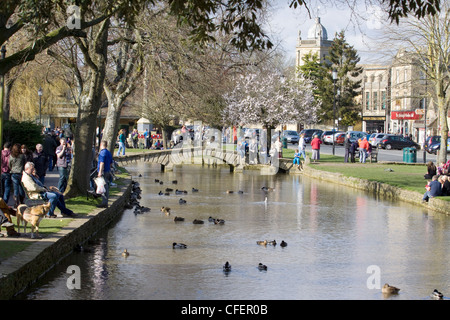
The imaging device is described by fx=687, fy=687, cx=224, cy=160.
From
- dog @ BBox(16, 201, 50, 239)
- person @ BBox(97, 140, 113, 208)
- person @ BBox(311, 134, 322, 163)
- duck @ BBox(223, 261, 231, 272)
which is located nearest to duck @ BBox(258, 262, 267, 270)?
duck @ BBox(223, 261, 231, 272)

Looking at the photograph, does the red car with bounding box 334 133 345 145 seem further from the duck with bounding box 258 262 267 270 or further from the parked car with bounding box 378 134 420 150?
the duck with bounding box 258 262 267 270

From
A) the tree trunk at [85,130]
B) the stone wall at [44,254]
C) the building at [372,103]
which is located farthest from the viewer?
the building at [372,103]

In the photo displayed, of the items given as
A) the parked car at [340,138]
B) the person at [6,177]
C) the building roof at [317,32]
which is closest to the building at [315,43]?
the building roof at [317,32]

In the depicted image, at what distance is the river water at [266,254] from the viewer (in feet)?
38.1

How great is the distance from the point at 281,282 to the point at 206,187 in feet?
58.7

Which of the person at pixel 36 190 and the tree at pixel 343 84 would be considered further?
the tree at pixel 343 84

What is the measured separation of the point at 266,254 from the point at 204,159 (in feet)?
104

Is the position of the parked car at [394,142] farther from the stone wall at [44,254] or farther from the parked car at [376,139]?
the stone wall at [44,254]

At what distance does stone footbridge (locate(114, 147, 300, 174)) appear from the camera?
39.9m

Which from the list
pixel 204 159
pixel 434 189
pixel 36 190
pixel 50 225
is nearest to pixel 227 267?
pixel 50 225

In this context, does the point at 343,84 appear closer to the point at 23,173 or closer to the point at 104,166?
the point at 104,166

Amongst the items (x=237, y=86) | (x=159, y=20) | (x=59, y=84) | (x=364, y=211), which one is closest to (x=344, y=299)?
(x=364, y=211)

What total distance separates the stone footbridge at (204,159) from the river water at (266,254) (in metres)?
14.8

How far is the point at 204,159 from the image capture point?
1821 inches
